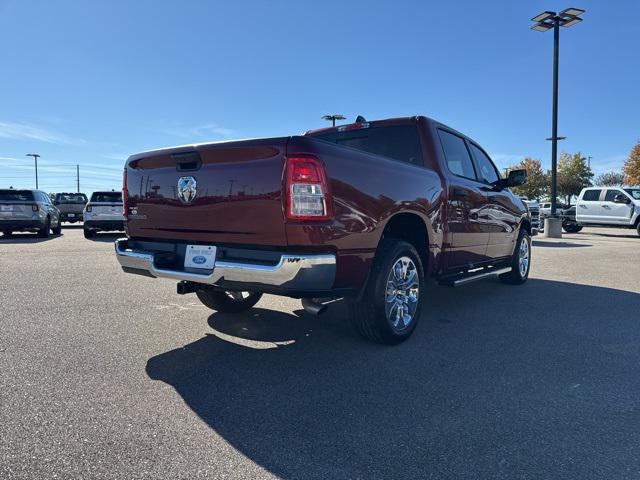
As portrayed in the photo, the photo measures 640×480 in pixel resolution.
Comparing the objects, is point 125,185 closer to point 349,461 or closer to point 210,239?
point 210,239

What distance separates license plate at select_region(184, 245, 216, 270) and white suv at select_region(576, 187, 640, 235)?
1999 centimetres

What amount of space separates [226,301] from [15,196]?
13.1 meters

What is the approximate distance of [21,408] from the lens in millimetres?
2613

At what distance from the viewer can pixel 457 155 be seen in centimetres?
512

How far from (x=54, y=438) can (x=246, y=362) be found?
53.9 inches

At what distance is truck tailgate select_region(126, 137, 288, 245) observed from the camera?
10.0 ft

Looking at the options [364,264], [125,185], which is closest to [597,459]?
[364,264]

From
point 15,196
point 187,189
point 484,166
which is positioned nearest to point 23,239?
point 15,196

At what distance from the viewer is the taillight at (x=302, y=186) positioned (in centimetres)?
297

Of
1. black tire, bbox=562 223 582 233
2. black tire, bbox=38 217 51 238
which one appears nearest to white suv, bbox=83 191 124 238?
black tire, bbox=38 217 51 238

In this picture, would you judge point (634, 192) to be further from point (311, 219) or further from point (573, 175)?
point (573, 175)

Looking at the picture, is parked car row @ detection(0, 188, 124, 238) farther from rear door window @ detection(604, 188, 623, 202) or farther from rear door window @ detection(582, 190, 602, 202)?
rear door window @ detection(604, 188, 623, 202)

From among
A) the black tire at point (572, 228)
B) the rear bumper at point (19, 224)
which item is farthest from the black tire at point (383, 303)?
the black tire at point (572, 228)

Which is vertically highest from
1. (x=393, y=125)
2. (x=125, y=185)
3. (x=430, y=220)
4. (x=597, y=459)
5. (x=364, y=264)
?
(x=393, y=125)
